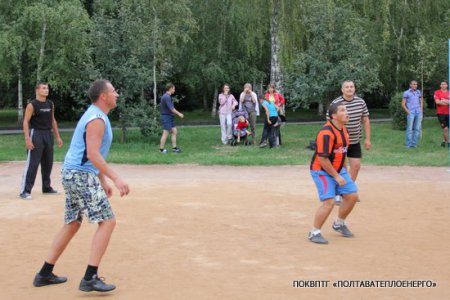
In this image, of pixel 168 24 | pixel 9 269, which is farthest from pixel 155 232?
pixel 168 24

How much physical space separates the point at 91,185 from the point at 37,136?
Result: 5193 mm

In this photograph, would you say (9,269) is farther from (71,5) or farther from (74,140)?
(71,5)

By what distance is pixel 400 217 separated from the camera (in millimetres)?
8602

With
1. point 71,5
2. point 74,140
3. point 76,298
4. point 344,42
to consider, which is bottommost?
point 76,298

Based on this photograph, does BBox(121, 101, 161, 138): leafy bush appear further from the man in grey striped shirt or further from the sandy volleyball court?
the man in grey striped shirt

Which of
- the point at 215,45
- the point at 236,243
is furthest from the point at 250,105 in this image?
the point at 215,45

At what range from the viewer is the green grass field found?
14.9 meters

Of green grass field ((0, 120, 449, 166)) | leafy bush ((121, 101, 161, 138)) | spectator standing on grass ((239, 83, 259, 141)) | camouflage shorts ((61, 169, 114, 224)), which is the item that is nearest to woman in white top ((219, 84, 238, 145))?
spectator standing on grass ((239, 83, 259, 141))

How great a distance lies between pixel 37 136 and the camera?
34.1 ft

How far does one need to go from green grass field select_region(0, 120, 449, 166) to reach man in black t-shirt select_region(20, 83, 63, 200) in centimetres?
460

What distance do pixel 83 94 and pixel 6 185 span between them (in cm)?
733

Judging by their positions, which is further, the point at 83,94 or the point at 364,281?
the point at 83,94

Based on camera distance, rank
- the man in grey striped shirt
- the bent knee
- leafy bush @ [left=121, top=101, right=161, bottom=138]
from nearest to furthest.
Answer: the bent knee → the man in grey striped shirt → leafy bush @ [left=121, top=101, right=161, bottom=138]

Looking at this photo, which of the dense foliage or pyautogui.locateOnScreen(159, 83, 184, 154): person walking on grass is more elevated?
the dense foliage
